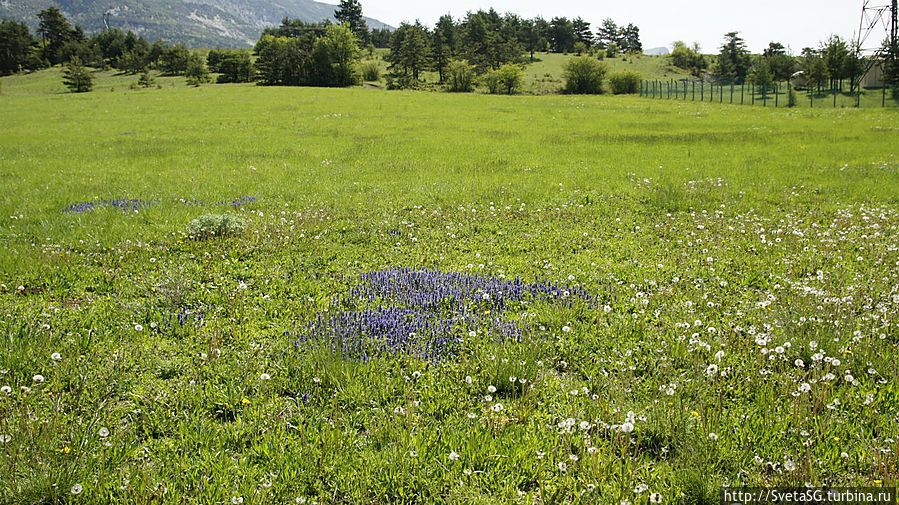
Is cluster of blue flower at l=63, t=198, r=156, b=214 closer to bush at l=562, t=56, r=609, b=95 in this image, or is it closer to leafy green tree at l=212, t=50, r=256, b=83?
bush at l=562, t=56, r=609, b=95

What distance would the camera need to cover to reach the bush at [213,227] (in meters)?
9.55

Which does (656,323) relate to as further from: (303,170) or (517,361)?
(303,170)

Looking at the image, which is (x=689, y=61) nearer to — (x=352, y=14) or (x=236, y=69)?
(x=352, y=14)

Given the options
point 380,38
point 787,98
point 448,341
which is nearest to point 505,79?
point 787,98

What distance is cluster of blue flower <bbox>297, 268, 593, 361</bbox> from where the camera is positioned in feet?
17.9

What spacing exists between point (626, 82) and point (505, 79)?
20.5m

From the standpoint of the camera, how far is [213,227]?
957 centimetres

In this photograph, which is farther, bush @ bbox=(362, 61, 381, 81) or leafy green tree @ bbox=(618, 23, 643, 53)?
leafy green tree @ bbox=(618, 23, 643, 53)

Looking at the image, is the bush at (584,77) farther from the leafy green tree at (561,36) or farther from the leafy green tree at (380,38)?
the leafy green tree at (380,38)

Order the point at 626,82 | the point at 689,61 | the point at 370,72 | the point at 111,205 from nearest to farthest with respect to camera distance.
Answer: the point at 111,205, the point at 626,82, the point at 370,72, the point at 689,61

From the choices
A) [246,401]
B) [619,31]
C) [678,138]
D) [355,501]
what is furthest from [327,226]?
[619,31]

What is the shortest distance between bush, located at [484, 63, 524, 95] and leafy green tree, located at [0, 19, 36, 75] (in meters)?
111

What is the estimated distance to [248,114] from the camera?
38031 millimetres

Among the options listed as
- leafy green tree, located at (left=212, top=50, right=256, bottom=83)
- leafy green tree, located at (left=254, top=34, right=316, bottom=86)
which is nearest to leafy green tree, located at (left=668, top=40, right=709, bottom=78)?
leafy green tree, located at (left=254, top=34, right=316, bottom=86)
